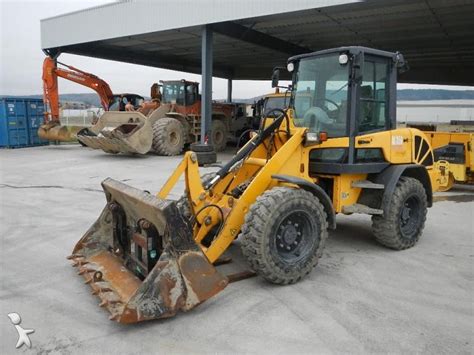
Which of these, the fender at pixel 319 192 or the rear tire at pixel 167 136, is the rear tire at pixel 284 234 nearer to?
the fender at pixel 319 192

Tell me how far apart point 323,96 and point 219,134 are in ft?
44.8

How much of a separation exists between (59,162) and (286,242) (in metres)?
11.4

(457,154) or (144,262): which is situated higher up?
(457,154)

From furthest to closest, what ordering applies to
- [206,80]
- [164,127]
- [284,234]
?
1. [164,127]
2. [206,80]
3. [284,234]

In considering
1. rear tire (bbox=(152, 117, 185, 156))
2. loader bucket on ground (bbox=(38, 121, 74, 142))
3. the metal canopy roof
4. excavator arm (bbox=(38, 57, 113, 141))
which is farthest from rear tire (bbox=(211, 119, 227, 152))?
loader bucket on ground (bbox=(38, 121, 74, 142))

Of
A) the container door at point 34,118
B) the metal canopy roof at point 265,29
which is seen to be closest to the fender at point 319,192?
the metal canopy roof at point 265,29

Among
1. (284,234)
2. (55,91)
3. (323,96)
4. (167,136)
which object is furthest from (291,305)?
(55,91)

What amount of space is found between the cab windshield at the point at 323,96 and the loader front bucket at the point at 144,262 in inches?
85.8

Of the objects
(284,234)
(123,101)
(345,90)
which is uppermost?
(123,101)

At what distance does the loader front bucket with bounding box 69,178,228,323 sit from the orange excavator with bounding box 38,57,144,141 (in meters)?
14.4

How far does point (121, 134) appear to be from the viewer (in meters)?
13.7

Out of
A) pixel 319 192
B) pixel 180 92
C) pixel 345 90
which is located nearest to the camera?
pixel 319 192

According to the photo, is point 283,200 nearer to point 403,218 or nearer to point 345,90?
point 345,90

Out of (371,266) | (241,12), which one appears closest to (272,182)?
(371,266)
